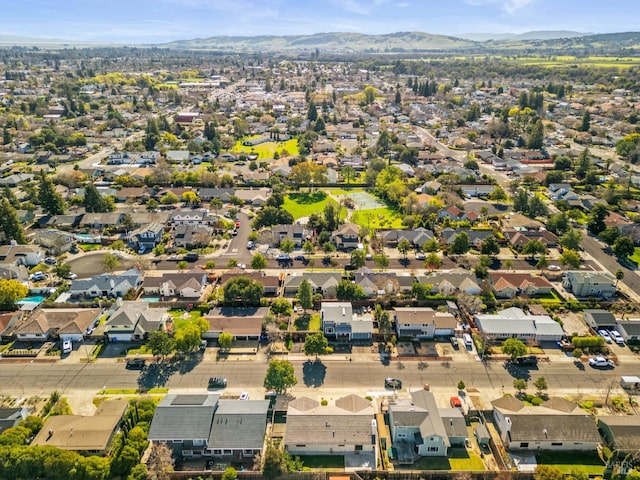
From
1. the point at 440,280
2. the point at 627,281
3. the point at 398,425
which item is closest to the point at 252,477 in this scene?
the point at 398,425

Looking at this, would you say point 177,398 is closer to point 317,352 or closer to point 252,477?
point 252,477

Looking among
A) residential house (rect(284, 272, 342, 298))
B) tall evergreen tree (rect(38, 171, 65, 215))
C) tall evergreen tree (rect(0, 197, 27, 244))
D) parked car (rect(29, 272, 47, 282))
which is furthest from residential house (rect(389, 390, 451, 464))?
tall evergreen tree (rect(38, 171, 65, 215))

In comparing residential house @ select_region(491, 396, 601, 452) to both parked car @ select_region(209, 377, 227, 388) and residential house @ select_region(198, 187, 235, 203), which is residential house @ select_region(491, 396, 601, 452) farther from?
residential house @ select_region(198, 187, 235, 203)

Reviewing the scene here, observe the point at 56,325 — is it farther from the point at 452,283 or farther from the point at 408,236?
the point at 408,236

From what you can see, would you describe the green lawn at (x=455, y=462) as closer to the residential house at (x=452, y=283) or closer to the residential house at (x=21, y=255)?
the residential house at (x=452, y=283)

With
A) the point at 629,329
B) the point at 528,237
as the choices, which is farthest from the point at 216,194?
the point at 629,329

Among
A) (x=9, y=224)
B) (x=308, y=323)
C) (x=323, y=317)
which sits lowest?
(x=308, y=323)

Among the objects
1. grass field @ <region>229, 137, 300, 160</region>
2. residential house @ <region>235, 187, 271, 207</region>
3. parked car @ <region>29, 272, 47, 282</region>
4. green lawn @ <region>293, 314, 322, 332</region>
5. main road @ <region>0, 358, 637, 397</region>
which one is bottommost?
main road @ <region>0, 358, 637, 397</region>
